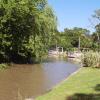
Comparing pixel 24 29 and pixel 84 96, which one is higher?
pixel 24 29

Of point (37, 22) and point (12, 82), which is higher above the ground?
point (37, 22)

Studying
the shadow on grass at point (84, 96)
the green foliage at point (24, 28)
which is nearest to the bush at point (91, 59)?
the green foliage at point (24, 28)

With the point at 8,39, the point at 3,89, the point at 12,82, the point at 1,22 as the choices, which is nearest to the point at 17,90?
the point at 3,89

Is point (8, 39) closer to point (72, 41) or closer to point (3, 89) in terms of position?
point (3, 89)

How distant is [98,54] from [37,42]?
11.7 m

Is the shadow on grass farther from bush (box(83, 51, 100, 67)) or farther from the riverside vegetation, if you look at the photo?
the riverside vegetation

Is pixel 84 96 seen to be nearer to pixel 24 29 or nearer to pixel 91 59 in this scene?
pixel 91 59

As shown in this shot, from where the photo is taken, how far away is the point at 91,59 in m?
29.4

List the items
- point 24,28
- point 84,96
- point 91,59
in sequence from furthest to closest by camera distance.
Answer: point 24,28, point 91,59, point 84,96

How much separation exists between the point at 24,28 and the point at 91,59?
1142 cm

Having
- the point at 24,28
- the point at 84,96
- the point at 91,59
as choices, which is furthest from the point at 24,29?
the point at 84,96

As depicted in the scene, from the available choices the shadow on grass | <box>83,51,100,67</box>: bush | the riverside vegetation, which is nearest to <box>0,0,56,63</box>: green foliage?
the riverside vegetation

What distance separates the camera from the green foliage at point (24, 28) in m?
33.9

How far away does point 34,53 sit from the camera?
132ft
